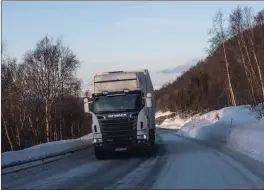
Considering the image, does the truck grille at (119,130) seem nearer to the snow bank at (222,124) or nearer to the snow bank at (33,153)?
the snow bank at (33,153)

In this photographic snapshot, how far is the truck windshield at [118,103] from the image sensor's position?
19328 mm

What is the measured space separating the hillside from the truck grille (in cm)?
1814

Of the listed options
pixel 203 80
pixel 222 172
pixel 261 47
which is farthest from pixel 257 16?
pixel 203 80

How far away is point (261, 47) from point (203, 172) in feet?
125

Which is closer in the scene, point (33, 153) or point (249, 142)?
point (33, 153)

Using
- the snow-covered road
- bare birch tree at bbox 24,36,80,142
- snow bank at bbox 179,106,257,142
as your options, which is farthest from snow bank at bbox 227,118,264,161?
bare birch tree at bbox 24,36,80,142

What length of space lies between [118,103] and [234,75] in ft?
146

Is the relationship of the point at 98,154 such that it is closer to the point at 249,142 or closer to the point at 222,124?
the point at 249,142

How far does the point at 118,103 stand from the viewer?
19391mm

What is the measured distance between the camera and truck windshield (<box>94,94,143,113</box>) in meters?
19.3

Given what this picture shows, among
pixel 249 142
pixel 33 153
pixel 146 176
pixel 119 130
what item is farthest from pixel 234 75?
pixel 146 176

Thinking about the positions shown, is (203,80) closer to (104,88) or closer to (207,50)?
(207,50)

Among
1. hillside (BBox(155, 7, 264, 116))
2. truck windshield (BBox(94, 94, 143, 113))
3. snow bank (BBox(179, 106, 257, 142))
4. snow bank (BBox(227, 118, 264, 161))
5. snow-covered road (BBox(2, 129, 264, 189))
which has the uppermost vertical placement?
hillside (BBox(155, 7, 264, 116))

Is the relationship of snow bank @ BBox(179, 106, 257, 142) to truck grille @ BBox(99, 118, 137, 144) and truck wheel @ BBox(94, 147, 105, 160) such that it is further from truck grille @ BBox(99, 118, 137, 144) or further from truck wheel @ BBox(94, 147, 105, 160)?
truck wheel @ BBox(94, 147, 105, 160)
